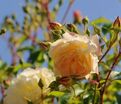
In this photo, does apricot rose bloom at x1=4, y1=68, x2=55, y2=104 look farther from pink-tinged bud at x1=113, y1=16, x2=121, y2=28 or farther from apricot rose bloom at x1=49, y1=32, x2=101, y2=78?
pink-tinged bud at x1=113, y1=16, x2=121, y2=28

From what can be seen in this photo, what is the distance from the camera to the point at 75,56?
3.82 feet

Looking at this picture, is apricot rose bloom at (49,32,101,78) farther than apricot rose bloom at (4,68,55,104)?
No

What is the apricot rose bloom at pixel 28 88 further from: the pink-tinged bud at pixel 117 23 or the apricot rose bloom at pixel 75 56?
the pink-tinged bud at pixel 117 23

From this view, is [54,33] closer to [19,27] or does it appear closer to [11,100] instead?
[11,100]

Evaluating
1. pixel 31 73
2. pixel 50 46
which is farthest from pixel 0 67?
pixel 50 46

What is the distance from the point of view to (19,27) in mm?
3148

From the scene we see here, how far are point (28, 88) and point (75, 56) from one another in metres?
0.22

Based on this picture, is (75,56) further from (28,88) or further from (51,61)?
(51,61)

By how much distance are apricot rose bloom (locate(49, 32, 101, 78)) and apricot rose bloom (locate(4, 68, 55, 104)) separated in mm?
146

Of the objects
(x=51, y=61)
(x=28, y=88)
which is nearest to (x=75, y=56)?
(x=28, y=88)

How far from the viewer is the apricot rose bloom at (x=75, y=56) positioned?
3.77 ft

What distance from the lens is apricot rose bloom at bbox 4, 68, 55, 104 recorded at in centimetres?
129

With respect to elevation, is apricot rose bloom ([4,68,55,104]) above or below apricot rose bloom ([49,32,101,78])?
below

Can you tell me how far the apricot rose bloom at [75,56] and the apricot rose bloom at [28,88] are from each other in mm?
146
